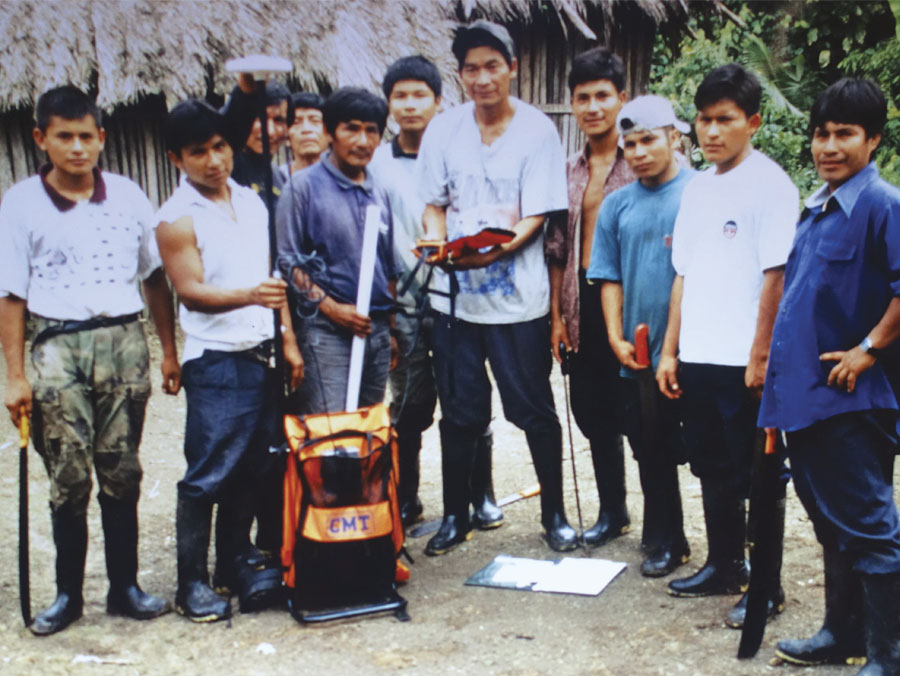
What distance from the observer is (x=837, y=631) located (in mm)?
3146

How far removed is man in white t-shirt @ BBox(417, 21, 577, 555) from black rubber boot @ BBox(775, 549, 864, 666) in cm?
131

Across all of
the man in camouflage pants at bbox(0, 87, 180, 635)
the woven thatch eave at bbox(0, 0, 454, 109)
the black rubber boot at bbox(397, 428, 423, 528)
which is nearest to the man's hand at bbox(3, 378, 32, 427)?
the man in camouflage pants at bbox(0, 87, 180, 635)

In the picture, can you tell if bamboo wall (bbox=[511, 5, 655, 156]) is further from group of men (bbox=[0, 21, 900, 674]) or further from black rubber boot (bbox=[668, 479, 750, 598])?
black rubber boot (bbox=[668, 479, 750, 598])

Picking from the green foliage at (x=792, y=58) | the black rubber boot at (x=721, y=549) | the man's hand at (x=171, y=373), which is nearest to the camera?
the black rubber boot at (x=721, y=549)

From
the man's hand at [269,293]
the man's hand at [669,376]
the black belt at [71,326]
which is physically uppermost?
the man's hand at [269,293]

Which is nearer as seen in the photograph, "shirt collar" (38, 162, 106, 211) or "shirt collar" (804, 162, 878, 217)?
"shirt collar" (804, 162, 878, 217)

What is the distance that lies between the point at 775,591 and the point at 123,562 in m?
2.54

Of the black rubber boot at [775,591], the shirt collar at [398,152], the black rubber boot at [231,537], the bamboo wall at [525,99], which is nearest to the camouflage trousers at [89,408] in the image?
the black rubber boot at [231,537]

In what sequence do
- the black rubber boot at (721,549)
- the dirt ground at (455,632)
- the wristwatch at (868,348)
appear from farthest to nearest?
the black rubber boot at (721,549)
the dirt ground at (455,632)
the wristwatch at (868,348)

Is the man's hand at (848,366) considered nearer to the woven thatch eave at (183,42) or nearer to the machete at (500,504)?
the machete at (500,504)

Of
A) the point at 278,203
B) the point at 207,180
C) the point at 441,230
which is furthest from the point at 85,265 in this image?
the point at 441,230

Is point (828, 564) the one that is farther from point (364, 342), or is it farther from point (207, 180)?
point (207, 180)

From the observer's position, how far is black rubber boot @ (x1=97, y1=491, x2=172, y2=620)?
3.67 metres

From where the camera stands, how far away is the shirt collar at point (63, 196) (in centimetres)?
349
